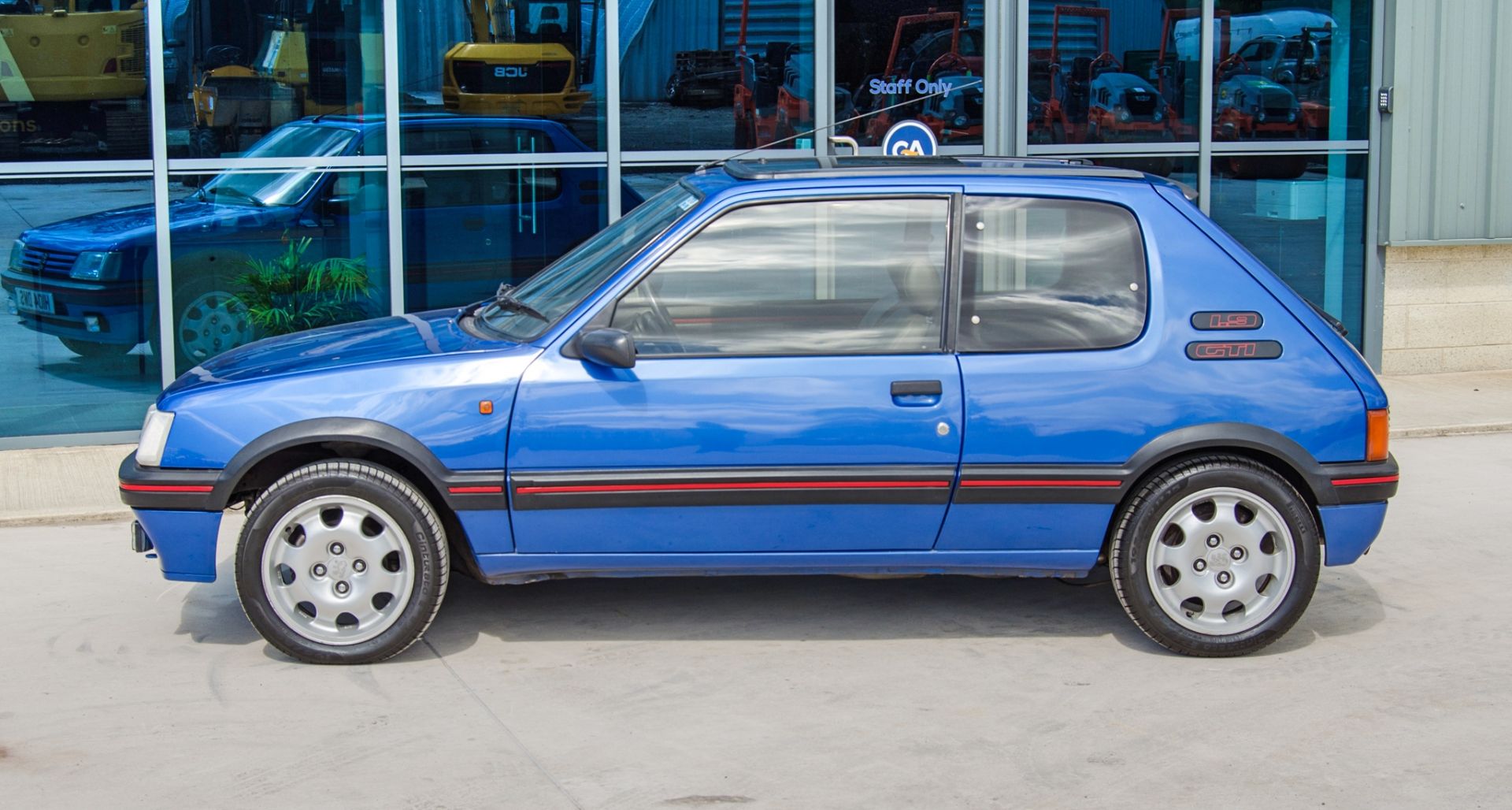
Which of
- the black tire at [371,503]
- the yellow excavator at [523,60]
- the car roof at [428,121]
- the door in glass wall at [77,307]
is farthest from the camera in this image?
the yellow excavator at [523,60]

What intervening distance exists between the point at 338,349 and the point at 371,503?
2.14ft

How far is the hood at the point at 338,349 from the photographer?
218 inches

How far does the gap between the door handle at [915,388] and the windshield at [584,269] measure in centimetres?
94

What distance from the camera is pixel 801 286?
552cm

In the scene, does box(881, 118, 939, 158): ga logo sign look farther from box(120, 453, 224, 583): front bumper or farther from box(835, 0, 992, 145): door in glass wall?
box(120, 453, 224, 583): front bumper

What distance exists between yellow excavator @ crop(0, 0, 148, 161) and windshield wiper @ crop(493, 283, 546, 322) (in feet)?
13.7

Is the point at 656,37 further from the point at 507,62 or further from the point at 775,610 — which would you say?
the point at 775,610

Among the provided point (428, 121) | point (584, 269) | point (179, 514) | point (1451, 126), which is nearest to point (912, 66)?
point (428, 121)

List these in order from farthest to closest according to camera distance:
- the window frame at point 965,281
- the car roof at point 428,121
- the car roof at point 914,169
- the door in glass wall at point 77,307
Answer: the car roof at point 428,121
the door in glass wall at point 77,307
the car roof at point 914,169
the window frame at point 965,281

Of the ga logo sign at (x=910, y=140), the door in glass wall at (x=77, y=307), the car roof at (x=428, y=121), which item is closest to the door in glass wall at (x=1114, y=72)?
the ga logo sign at (x=910, y=140)

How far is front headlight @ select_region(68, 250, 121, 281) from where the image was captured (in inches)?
379

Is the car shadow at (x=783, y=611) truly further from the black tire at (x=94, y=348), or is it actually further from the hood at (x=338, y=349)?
the black tire at (x=94, y=348)

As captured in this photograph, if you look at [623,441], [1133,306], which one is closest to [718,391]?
[623,441]

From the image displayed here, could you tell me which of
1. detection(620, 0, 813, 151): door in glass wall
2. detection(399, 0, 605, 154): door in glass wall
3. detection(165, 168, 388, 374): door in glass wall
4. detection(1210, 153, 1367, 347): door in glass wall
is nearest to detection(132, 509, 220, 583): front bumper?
detection(165, 168, 388, 374): door in glass wall
